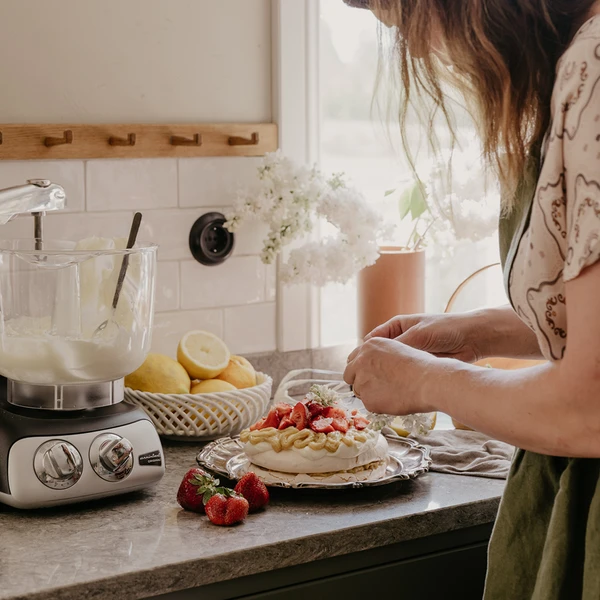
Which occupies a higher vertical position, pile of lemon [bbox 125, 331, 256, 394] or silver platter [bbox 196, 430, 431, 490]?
pile of lemon [bbox 125, 331, 256, 394]

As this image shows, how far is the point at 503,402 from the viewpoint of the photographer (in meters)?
0.91

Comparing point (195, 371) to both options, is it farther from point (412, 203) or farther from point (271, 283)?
point (412, 203)

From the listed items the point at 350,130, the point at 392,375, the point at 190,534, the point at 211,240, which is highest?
the point at 350,130

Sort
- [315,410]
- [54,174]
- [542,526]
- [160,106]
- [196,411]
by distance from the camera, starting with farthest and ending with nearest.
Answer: [160,106]
[54,174]
[196,411]
[315,410]
[542,526]

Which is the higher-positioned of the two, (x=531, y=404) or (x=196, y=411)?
(x=531, y=404)

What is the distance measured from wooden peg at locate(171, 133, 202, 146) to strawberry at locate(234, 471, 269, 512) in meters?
0.72

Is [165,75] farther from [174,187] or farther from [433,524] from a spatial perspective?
[433,524]

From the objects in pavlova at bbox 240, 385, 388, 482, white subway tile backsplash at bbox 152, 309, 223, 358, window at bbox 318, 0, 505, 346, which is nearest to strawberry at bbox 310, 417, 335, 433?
pavlova at bbox 240, 385, 388, 482

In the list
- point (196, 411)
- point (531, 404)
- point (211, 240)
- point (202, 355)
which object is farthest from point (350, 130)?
point (531, 404)

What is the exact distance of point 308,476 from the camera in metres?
1.34

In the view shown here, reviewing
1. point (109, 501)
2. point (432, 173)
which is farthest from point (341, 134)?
point (109, 501)

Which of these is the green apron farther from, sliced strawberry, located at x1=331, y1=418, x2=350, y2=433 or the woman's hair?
sliced strawberry, located at x1=331, y1=418, x2=350, y2=433

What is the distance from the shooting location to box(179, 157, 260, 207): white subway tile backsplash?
1.78m

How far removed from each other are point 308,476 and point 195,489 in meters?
0.17
